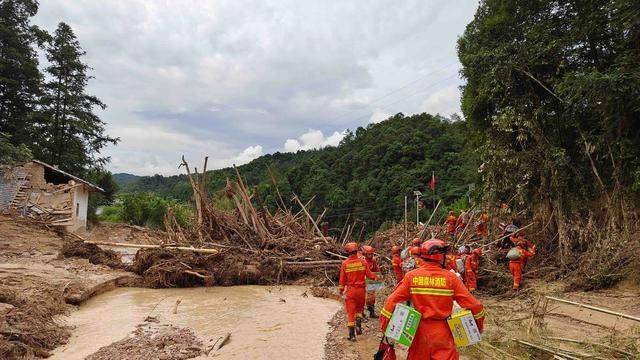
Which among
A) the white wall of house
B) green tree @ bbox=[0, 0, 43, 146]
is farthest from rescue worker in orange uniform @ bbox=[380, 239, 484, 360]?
green tree @ bbox=[0, 0, 43, 146]

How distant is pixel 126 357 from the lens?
7387mm

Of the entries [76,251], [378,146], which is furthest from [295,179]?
[76,251]

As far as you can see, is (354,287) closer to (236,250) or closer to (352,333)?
(352,333)

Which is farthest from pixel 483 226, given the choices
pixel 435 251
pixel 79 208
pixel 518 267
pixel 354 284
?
pixel 79 208

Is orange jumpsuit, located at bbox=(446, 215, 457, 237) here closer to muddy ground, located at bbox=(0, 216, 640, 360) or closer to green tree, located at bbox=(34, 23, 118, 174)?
muddy ground, located at bbox=(0, 216, 640, 360)

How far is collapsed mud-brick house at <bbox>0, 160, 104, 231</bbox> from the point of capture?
69.1 ft

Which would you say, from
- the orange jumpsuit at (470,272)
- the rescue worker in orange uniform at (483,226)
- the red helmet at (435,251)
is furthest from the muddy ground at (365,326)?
the rescue worker in orange uniform at (483,226)

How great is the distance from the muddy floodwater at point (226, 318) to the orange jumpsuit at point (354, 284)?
78cm

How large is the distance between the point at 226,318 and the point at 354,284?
3.98 metres

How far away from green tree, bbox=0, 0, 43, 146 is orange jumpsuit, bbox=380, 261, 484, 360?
27847 millimetres

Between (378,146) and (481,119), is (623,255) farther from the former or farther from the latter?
(378,146)

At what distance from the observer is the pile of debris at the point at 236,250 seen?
14906mm

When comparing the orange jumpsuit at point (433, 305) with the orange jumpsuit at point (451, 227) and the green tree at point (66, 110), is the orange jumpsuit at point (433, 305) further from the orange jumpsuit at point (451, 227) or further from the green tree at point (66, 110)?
the green tree at point (66, 110)

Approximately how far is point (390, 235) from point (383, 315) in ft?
47.0
